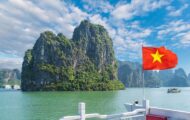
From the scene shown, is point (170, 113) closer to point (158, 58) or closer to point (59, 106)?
point (158, 58)

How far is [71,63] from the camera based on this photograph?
130 metres

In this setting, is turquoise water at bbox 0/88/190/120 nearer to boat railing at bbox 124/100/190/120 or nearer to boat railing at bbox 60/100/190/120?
boat railing at bbox 60/100/190/120

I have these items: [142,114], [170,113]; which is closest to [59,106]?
[142,114]

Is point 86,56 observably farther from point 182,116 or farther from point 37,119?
point 182,116

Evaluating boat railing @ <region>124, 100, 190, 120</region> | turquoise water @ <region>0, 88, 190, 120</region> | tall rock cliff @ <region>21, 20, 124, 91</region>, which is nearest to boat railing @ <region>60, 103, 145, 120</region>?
boat railing @ <region>124, 100, 190, 120</region>

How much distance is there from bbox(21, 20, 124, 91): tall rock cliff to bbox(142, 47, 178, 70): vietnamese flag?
11225 cm

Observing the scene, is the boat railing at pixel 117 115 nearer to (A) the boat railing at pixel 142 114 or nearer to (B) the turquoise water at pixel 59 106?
(A) the boat railing at pixel 142 114

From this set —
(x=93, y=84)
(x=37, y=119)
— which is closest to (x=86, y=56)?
(x=93, y=84)

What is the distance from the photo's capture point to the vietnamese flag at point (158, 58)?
21.4ft

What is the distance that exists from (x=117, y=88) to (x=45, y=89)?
35.5 meters

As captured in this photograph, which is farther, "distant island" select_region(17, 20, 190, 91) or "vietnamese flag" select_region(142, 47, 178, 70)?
"distant island" select_region(17, 20, 190, 91)

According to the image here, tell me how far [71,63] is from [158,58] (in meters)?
125

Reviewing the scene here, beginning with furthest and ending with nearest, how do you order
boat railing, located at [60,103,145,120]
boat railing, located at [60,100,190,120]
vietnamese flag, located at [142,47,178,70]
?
vietnamese flag, located at [142,47,178,70] < boat railing, located at [60,100,190,120] < boat railing, located at [60,103,145,120]

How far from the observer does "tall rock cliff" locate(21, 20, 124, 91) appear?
4850 inches
